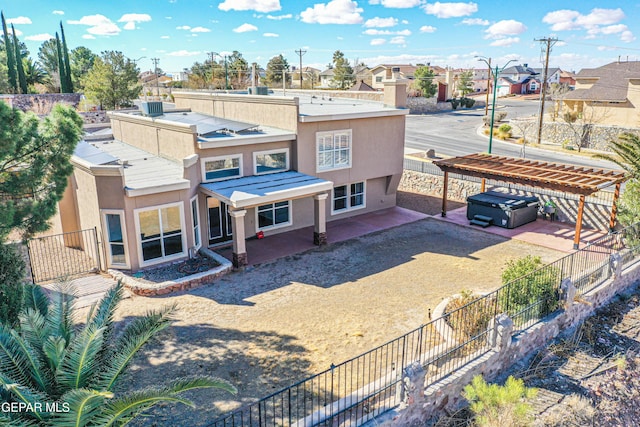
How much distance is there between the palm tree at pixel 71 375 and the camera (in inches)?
254

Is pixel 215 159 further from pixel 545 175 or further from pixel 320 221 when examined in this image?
pixel 545 175

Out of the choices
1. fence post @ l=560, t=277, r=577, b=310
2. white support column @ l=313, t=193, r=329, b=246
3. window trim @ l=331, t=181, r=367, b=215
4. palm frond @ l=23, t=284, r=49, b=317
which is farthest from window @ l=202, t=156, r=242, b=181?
fence post @ l=560, t=277, r=577, b=310

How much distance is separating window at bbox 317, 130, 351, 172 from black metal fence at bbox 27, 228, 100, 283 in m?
9.92

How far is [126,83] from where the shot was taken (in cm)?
4644

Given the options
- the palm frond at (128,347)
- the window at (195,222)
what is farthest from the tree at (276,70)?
the palm frond at (128,347)

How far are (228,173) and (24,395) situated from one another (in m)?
13.6

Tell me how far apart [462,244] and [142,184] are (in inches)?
500

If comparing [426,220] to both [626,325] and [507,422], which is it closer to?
[626,325]

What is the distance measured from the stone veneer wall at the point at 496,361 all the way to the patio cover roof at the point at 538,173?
14.1ft

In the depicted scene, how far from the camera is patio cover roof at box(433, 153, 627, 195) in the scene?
750 inches

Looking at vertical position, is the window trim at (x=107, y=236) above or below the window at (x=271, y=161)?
below

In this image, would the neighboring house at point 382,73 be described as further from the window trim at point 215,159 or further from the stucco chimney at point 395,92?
the window trim at point 215,159

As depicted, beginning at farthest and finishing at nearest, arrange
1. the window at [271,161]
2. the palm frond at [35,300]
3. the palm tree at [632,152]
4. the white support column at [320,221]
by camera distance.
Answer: the window at [271,161], the white support column at [320,221], the palm tree at [632,152], the palm frond at [35,300]

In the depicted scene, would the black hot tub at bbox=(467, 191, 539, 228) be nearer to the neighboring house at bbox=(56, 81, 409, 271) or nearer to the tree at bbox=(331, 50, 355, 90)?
the neighboring house at bbox=(56, 81, 409, 271)
